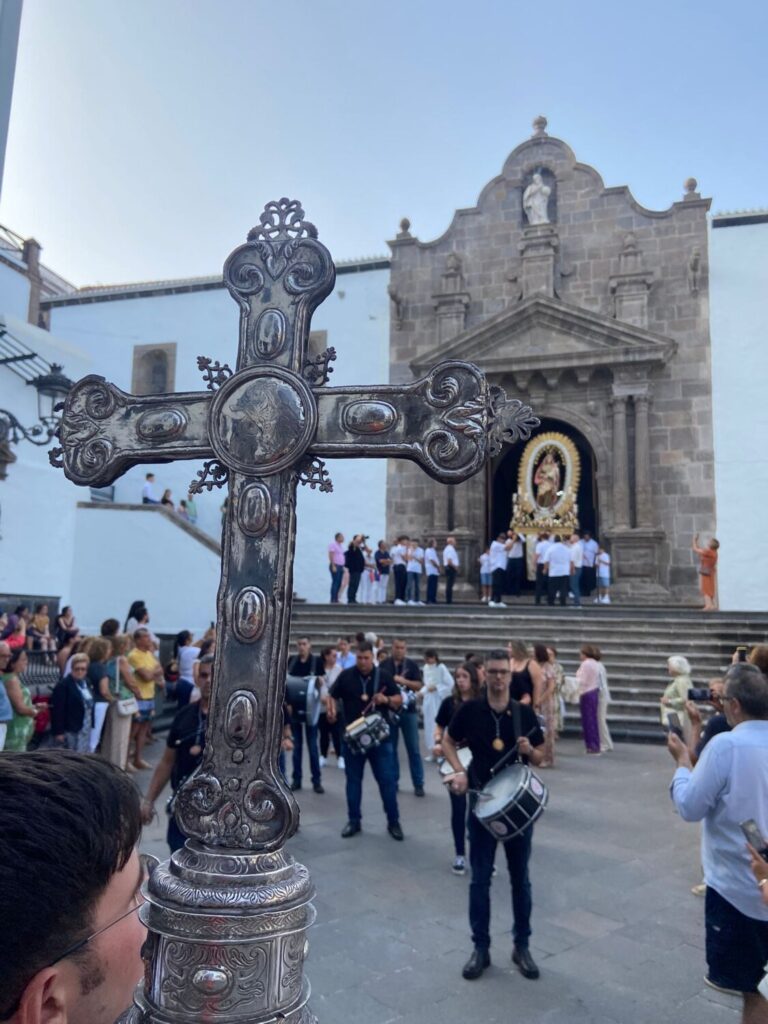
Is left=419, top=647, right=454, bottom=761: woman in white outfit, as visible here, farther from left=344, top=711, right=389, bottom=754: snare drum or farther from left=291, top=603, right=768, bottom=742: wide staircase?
left=291, top=603, right=768, bottom=742: wide staircase

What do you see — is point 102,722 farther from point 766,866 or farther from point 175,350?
point 175,350

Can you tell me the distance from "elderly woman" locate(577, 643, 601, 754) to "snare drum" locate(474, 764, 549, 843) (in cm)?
630

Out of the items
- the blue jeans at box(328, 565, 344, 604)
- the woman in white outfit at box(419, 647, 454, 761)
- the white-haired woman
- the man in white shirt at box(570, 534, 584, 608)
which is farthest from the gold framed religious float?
the white-haired woman

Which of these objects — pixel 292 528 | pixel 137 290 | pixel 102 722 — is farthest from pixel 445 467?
pixel 137 290

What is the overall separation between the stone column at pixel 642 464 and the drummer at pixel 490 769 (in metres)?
14.7

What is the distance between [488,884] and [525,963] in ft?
1.38

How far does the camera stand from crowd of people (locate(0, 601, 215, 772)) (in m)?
6.69

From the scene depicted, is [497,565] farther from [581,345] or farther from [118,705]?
[118,705]

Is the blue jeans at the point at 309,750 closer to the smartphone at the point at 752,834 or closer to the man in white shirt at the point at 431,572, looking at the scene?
the smartphone at the point at 752,834

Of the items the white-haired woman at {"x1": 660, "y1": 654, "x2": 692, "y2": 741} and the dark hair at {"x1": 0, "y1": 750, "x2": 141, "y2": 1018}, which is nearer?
the dark hair at {"x1": 0, "y1": 750, "x2": 141, "y2": 1018}

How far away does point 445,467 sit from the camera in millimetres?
2619

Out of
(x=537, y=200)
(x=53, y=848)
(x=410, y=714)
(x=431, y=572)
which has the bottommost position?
(x=410, y=714)

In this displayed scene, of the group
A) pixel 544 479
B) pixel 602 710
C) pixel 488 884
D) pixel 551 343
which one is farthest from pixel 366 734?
pixel 551 343

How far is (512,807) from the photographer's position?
169 inches
